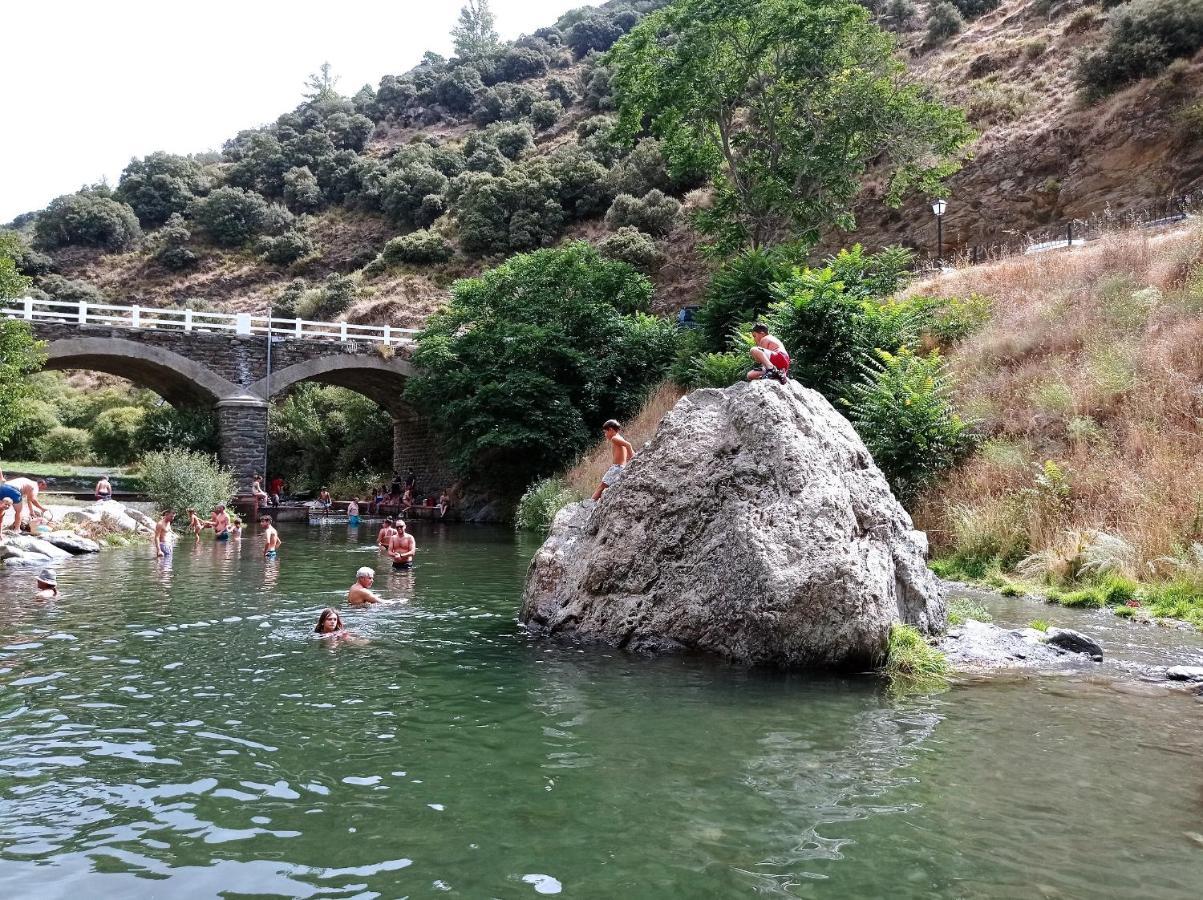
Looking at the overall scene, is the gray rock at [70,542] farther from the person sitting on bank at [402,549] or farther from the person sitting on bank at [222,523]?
the person sitting on bank at [402,549]

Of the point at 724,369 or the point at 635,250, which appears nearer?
the point at 724,369

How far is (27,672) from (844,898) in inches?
256

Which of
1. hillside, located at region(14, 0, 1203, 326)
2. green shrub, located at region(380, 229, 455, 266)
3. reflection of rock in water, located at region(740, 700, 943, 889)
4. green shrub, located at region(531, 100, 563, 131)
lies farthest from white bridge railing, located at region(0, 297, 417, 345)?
green shrub, located at region(531, 100, 563, 131)

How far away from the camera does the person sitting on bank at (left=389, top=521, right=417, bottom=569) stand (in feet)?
49.0

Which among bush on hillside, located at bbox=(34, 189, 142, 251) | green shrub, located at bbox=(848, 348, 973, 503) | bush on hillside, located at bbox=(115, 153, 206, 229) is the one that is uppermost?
bush on hillside, located at bbox=(115, 153, 206, 229)

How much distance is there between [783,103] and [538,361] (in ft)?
36.3

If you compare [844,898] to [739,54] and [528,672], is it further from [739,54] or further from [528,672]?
[739,54]

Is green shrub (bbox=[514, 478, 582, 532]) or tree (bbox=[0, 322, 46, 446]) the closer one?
tree (bbox=[0, 322, 46, 446])

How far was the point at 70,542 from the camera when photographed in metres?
16.8

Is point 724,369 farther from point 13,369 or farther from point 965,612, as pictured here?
point 13,369

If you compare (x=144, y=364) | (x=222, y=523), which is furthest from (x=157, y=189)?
(x=222, y=523)

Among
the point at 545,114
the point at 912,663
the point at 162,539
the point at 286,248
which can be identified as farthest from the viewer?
the point at 545,114

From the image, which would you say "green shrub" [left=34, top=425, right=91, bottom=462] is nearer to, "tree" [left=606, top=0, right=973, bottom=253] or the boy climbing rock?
"tree" [left=606, top=0, right=973, bottom=253]

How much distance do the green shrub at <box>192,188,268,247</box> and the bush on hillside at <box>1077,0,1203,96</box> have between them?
6004 cm
